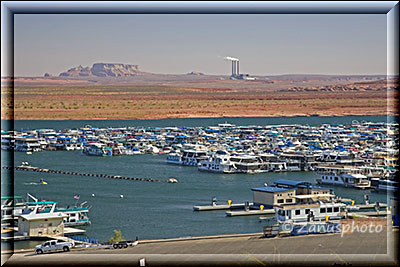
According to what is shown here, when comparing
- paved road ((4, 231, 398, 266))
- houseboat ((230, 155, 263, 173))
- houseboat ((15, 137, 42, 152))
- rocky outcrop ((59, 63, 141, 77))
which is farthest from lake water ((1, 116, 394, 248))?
rocky outcrop ((59, 63, 141, 77))

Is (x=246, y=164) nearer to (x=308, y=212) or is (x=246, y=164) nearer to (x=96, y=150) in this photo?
(x=96, y=150)

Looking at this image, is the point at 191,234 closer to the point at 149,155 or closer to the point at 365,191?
the point at 365,191

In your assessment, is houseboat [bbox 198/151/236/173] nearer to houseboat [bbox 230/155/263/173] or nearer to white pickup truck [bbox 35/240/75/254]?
houseboat [bbox 230/155/263/173]

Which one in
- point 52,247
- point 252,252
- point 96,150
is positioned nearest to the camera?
point 252,252

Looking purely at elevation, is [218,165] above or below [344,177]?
above

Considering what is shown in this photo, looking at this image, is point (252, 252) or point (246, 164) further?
point (246, 164)

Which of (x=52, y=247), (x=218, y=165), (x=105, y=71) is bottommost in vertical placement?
(x=52, y=247)

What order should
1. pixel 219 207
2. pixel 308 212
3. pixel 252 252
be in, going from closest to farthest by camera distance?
pixel 252 252 < pixel 308 212 < pixel 219 207

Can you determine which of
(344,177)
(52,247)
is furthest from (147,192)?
(52,247)
